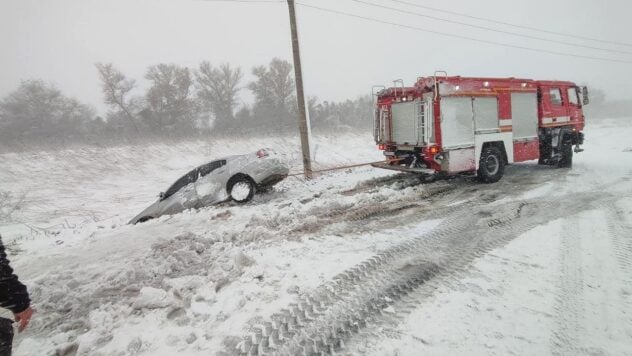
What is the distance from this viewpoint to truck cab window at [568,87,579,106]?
11.1 meters

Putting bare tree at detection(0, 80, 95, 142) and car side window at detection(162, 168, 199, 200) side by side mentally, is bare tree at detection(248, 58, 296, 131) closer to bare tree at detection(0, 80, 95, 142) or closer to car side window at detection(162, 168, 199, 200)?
bare tree at detection(0, 80, 95, 142)

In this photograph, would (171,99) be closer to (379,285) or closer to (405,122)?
(405,122)

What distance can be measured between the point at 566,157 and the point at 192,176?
11.7m

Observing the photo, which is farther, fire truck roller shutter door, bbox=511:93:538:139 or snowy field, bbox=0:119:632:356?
fire truck roller shutter door, bbox=511:93:538:139

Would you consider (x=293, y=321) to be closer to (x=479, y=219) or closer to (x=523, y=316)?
(x=523, y=316)

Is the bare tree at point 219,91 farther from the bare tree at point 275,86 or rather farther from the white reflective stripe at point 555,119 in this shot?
the white reflective stripe at point 555,119

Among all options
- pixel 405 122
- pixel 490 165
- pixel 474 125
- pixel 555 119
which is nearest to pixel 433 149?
pixel 405 122

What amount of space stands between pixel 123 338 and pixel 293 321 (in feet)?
5.21

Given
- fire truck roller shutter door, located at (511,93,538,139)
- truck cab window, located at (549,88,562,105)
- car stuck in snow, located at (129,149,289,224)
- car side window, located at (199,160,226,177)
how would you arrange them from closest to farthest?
car stuck in snow, located at (129,149,289,224) < car side window, located at (199,160,226,177) < fire truck roller shutter door, located at (511,93,538,139) < truck cab window, located at (549,88,562,105)

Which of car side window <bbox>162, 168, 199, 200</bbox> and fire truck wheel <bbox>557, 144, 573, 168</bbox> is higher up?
car side window <bbox>162, 168, 199, 200</bbox>

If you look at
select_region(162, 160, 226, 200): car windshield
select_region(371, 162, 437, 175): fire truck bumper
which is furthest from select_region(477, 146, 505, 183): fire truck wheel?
select_region(162, 160, 226, 200): car windshield

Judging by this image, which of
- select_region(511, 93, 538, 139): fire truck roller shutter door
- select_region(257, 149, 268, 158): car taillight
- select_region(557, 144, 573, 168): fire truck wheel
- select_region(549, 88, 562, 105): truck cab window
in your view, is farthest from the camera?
select_region(557, 144, 573, 168): fire truck wheel

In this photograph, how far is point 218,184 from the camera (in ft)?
27.8

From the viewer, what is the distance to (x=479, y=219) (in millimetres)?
6031
